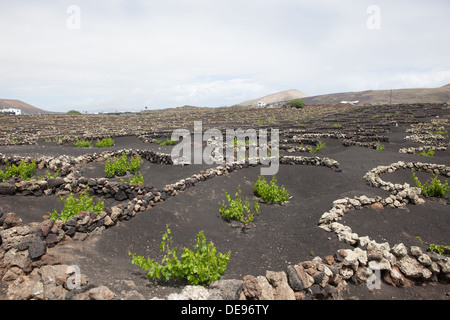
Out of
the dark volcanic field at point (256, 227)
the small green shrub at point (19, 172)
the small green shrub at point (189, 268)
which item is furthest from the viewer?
the small green shrub at point (19, 172)

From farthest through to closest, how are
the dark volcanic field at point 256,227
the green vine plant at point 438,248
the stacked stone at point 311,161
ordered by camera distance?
1. the stacked stone at point 311,161
2. the green vine plant at point 438,248
3. the dark volcanic field at point 256,227

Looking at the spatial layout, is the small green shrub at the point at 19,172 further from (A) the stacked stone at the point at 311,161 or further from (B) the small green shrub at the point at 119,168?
(A) the stacked stone at the point at 311,161

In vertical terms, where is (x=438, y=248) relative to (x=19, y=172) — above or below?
below

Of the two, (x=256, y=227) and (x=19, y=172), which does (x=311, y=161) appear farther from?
(x=19, y=172)

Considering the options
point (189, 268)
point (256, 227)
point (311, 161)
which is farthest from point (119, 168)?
point (311, 161)

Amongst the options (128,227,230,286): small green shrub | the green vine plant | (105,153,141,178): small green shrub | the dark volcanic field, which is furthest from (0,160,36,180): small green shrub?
the green vine plant

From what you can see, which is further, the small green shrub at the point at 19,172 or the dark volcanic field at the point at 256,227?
the small green shrub at the point at 19,172

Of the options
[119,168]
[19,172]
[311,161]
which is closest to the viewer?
[19,172]

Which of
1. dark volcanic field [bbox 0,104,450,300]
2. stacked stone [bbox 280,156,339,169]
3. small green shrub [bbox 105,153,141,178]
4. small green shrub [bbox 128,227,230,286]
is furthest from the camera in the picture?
stacked stone [bbox 280,156,339,169]

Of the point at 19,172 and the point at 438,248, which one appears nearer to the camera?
the point at 438,248

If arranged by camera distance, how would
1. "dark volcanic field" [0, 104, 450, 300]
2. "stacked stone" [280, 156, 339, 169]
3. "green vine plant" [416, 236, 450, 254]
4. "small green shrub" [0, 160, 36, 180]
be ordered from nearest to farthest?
"dark volcanic field" [0, 104, 450, 300]
"green vine plant" [416, 236, 450, 254]
"small green shrub" [0, 160, 36, 180]
"stacked stone" [280, 156, 339, 169]

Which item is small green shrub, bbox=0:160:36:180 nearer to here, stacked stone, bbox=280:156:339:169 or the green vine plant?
stacked stone, bbox=280:156:339:169

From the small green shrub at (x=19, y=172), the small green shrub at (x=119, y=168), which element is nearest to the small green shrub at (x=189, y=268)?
the small green shrub at (x=119, y=168)

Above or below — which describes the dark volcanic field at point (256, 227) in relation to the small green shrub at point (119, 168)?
below
